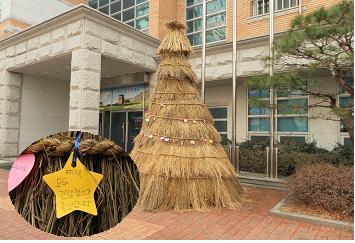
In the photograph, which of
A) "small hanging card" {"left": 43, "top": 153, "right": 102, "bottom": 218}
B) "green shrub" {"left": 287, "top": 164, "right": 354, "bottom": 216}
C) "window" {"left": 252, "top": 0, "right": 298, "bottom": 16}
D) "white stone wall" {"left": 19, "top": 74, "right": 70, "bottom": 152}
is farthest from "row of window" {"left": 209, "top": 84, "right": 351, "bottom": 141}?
"small hanging card" {"left": 43, "top": 153, "right": 102, "bottom": 218}

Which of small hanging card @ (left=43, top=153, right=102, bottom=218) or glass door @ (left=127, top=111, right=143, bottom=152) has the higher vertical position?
glass door @ (left=127, top=111, right=143, bottom=152)

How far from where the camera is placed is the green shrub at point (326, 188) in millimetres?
5379

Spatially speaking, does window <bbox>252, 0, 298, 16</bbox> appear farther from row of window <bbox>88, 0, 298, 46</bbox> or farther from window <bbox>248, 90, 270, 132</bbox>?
window <bbox>248, 90, 270, 132</bbox>

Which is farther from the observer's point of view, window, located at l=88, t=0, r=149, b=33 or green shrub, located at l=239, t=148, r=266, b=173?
window, located at l=88, t=0, r=149, b=33

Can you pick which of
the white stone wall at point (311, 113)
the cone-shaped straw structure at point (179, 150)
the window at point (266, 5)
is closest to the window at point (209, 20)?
the window at point (266, 5)

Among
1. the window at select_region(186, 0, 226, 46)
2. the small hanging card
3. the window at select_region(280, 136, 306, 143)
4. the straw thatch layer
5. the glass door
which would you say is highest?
the window at select_region(186, 0, 226, 46)

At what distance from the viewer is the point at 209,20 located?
560 inches

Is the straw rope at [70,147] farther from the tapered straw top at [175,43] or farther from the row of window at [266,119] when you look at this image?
the row of window at [266,119]

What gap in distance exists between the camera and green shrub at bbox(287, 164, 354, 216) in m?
5.38

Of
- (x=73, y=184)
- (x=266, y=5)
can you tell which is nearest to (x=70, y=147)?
(x=73, y=184)

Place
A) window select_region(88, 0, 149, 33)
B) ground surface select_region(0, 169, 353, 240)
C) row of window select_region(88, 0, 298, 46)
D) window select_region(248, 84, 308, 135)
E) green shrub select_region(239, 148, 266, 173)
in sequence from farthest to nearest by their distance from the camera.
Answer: window select_region(88, 0, 149, 33) → row of window select_region(88, 0, 298, 46) → window select_region(248, 84, 308, 135) → green shrub select_region(239, 148, 266, 173) → ground surface select_region(0, 169, 353, 240)

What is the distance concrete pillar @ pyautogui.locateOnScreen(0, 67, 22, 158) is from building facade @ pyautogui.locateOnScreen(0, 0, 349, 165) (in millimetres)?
45

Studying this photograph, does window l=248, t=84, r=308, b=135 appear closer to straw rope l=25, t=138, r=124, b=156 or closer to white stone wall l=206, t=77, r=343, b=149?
white stone wall l=206, t=77, r=343, b=149

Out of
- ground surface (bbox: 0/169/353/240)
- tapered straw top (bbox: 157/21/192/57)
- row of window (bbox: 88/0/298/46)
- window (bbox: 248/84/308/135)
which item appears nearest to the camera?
ground surface (bbox: 0/169/353/240)
